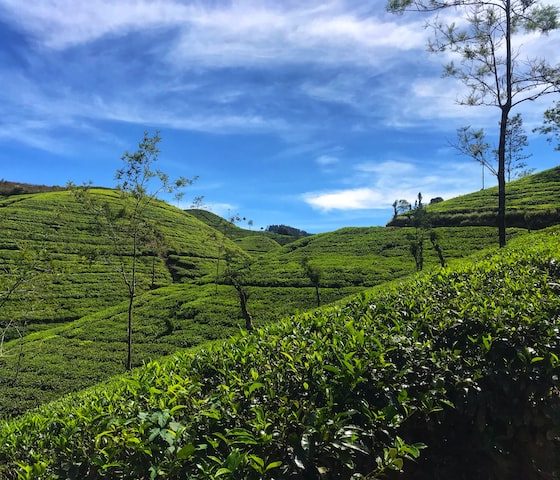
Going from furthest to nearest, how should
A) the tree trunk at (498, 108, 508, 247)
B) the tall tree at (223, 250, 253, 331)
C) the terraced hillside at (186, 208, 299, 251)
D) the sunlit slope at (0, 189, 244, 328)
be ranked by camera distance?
the terraced hillside at (186, 208, 299, 251), the sunlit slope at (0, 189, 244, 328), the tall tree at (223, 250, 253, 331), the tree trunk at (498, 108, 508, 247)

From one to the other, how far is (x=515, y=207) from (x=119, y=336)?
48.7m

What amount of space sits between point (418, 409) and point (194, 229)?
280ft

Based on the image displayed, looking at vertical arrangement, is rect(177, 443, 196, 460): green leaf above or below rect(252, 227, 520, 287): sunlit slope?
below

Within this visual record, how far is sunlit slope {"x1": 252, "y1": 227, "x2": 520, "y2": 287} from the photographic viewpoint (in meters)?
45.5

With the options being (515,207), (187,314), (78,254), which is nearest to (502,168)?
(187,314)

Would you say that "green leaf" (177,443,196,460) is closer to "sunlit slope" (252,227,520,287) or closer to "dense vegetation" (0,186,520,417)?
"dense vegetation" (0,186,520,417)

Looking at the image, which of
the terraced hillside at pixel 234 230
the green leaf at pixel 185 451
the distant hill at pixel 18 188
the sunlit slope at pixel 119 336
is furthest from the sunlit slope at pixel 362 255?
the distant hill at pixel 18 188

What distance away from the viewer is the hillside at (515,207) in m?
53.0

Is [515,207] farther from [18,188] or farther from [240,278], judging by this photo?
[18,188]

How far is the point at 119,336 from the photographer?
34.2 metres

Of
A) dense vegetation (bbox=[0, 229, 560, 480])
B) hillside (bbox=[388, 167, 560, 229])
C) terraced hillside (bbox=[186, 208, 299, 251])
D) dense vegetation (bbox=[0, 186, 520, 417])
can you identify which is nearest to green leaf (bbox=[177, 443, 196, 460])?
dense vegetation (bbox=[0, 229, 560, 480])

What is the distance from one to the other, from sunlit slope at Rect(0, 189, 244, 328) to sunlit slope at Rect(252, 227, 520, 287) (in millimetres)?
8817

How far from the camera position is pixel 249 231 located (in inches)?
5822

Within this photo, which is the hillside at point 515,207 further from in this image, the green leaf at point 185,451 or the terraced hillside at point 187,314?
the green leaf at point 185,451
